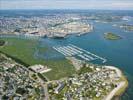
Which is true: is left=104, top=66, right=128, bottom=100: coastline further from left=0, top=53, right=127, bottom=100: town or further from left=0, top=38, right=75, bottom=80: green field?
left=0, top=38, right=75, bottom=80: green field

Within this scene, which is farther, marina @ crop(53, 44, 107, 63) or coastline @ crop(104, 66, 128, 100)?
marina @ crop(53, 44, 107, 63)

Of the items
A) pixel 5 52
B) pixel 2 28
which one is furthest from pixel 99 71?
pixel 2 28

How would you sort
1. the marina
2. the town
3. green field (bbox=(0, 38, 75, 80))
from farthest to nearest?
the marina, green field (bbox=(0, 38, 75, 80)), the town

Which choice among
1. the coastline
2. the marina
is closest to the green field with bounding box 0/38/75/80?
the marina

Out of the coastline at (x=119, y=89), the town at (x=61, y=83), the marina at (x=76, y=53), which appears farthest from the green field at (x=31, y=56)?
the coastline at (x=119, y=89)

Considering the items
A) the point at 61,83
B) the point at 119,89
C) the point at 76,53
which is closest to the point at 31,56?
the point at 76,53

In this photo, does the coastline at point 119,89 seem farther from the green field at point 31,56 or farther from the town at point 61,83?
the green field at point 31,56

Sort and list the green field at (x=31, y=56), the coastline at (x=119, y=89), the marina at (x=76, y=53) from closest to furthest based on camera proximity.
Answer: the coastline at (x=119, y=89) → the green field at (x=31, y=56) → the marina at (x=76, y=53)
